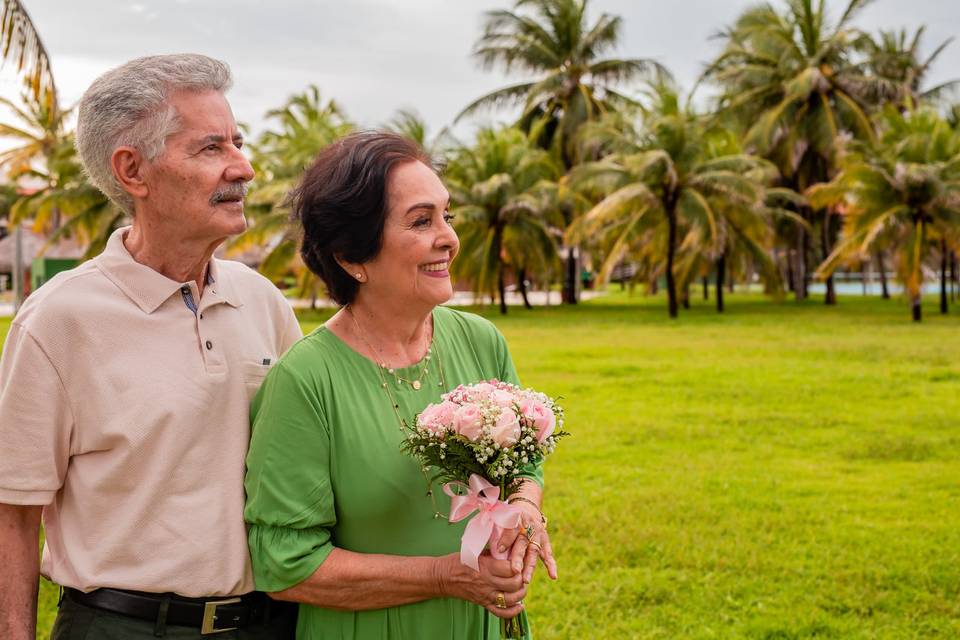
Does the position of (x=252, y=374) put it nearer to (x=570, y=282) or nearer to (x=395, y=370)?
(x=395, y=370)

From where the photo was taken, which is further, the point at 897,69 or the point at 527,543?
the point at 897,69

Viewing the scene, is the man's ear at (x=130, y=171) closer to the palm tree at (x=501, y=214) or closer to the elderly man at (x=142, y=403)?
the elderly man at (x=142, y=403)

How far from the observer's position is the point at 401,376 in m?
2.40

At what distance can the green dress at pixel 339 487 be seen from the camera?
2174mm

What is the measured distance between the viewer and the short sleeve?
208 centimetres

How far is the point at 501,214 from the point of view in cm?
2983

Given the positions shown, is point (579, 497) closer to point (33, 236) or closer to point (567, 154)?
point (567, 154)

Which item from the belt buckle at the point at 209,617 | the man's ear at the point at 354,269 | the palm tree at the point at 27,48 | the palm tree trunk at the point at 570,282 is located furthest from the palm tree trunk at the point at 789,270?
the belt buckle at the point at 209,617

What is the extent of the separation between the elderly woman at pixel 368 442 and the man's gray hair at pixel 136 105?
353mm

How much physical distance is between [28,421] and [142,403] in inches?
9.2

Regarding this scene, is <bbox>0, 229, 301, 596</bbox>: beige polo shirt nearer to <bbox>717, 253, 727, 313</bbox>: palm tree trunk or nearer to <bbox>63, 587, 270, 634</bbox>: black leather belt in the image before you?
<bbox>63, 587, 270, 634</bbox>: black leather belt

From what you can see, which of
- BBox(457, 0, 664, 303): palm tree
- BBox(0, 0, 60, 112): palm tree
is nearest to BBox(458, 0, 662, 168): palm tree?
BBox(457, 0, 664, 303): palm tree

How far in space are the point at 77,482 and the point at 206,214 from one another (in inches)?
26.4

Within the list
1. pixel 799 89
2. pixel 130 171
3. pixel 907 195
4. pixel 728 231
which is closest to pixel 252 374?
pixel 130 171
